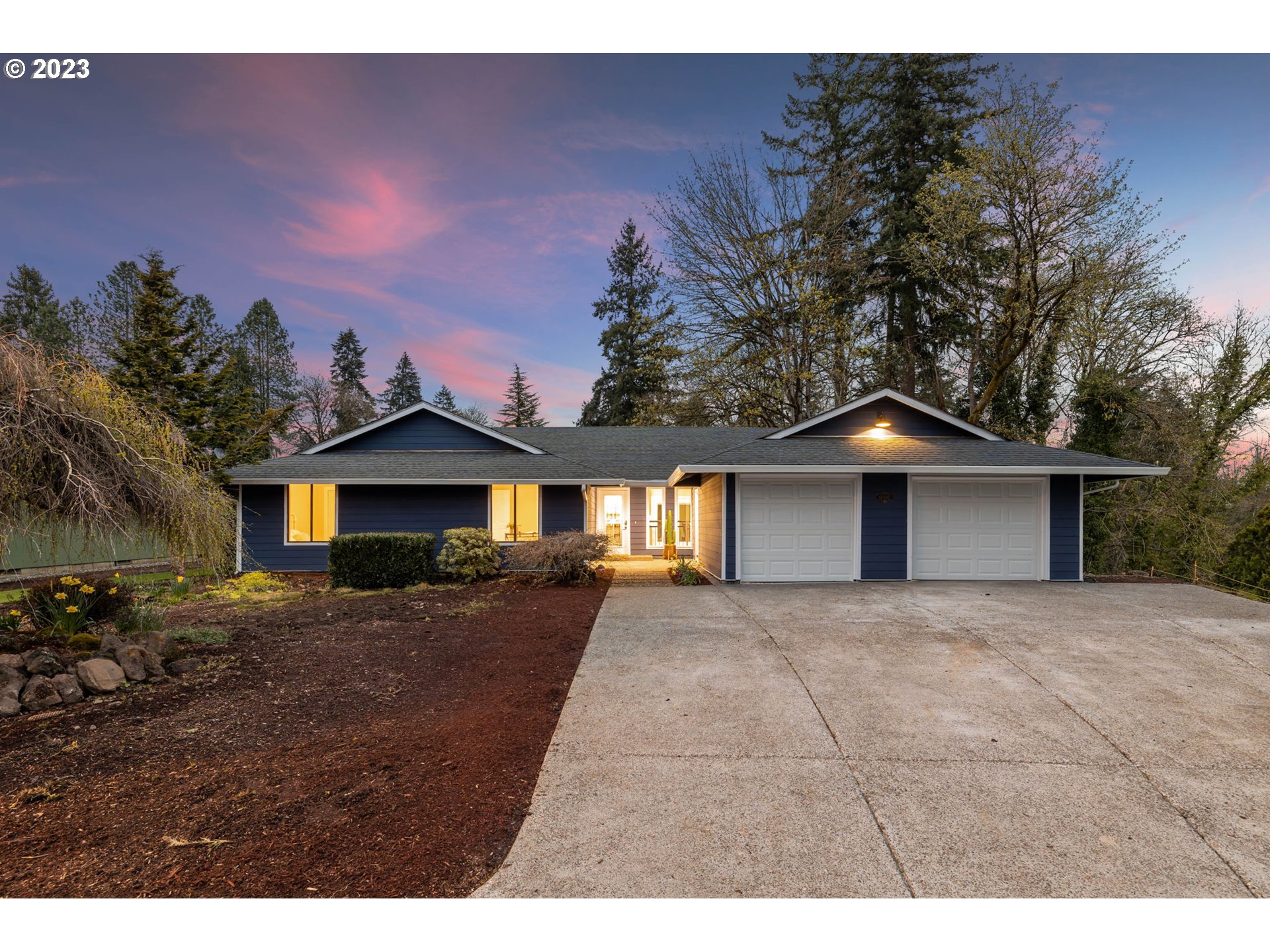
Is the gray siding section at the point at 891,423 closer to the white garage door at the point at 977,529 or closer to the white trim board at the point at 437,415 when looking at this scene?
the white garage door at the point at 977,529

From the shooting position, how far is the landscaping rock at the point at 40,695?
398cm

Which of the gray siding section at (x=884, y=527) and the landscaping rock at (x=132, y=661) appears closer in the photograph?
the landscaping rock at (x=132, y=661)

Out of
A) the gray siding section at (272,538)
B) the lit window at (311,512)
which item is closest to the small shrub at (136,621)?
the gray siding section at (272,538)

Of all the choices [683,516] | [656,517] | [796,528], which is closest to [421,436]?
[656,517]

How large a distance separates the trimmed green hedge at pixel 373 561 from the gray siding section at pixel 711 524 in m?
5.73

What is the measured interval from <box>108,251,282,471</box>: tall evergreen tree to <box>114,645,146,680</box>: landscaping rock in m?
15.8

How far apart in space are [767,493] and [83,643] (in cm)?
933

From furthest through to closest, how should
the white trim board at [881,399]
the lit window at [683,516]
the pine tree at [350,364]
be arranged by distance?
1. the pine tree at [350,364]
2. the lit window at [683,516]
3. the white trim board at [881,399]

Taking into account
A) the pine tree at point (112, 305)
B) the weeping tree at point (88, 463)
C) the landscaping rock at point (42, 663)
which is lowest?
the landscaping rock at point (42, 663)

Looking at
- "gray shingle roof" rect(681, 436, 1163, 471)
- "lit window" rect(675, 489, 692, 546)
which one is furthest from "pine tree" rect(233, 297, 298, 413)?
"gray shingle roof" rect(681, 436, 1163, 471)

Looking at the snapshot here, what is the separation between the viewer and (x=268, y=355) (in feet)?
100.0

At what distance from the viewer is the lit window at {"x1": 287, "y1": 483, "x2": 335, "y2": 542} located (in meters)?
12.7

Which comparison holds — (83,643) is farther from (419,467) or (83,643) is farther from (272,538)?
(272,538)
